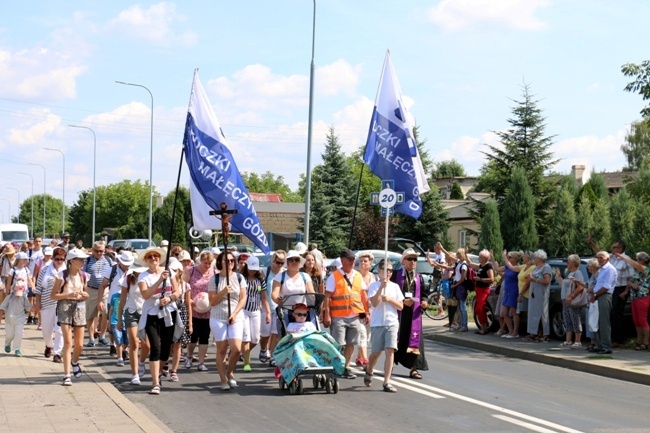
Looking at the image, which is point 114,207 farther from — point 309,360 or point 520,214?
point 309,360

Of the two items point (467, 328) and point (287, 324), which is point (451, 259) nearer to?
point (467, 328)

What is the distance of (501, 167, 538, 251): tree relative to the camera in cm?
4512

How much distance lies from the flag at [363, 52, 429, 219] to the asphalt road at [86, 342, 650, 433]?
4.33 metres

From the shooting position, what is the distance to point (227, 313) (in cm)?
1261

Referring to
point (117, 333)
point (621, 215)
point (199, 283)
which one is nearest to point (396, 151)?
point (199, 283)

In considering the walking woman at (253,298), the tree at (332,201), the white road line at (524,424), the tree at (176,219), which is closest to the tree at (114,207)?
the tree at (176,219)

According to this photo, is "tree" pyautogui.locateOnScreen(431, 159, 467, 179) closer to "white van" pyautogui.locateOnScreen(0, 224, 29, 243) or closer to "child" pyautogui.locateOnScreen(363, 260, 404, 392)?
"white van" pyautogui.locateOnScreen(0, 224, 29, 243)

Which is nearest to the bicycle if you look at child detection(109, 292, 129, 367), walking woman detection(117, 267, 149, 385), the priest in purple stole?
child detection(109, 292, 129, 367)

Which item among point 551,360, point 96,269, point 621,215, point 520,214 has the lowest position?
point 551,360

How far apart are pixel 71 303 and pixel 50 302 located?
2109 millimetres

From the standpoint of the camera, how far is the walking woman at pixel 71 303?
12.8 meters

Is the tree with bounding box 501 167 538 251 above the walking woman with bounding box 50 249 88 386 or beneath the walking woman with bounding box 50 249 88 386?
above

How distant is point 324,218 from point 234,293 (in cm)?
4459

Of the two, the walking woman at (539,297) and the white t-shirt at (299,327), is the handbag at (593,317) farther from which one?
the white t-shirt at (299,327)
